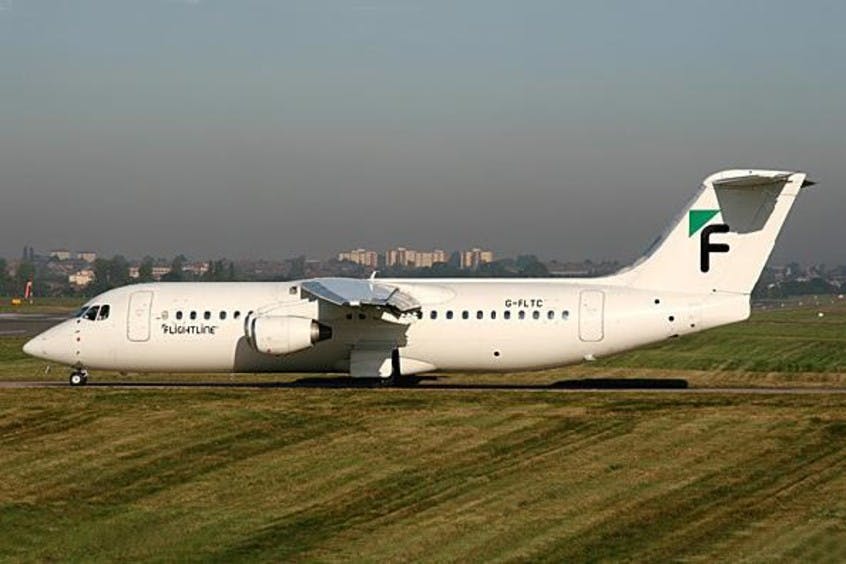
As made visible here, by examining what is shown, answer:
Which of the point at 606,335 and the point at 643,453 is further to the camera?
the point at 606,335

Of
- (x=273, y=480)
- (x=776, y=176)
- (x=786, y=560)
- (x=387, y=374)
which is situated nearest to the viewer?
(x=786, y=560)

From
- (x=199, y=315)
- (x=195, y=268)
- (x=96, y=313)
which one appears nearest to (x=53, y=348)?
(x=96, y=313)

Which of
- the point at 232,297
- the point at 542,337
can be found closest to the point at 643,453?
the point at 542,337

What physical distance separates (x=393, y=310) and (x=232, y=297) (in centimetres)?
515

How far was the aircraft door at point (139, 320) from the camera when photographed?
37.7 meters

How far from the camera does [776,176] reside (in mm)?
34094

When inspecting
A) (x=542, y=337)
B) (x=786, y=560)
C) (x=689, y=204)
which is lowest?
(x=786, y=560)

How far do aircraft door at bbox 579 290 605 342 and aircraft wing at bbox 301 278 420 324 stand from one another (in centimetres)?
474

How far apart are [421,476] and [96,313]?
1715 centimetres

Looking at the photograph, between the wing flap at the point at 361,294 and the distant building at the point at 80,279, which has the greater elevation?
the distant building at the point at 80,279

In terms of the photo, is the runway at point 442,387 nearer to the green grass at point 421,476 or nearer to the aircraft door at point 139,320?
the aircraft door at point 139,320

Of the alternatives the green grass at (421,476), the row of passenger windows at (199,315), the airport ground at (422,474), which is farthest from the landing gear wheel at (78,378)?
the green grass at (421,476)

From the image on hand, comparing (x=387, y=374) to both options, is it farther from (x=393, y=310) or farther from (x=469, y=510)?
(x=469, y=510)

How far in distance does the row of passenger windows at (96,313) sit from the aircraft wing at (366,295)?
6275 millimetres
